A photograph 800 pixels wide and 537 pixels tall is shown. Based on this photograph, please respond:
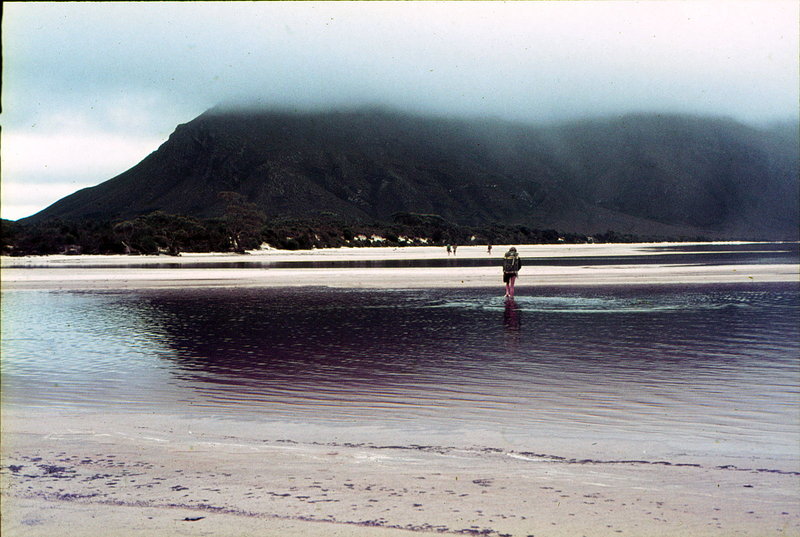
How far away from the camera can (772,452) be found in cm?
918

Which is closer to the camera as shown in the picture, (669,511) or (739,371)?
(669,511)

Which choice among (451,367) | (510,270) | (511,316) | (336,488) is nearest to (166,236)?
A: (510,270)

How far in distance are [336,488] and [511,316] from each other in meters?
17.2

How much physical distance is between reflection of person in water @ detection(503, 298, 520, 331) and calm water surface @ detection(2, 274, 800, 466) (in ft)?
0.21

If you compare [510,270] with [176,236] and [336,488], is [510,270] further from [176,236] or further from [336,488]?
[176,236]

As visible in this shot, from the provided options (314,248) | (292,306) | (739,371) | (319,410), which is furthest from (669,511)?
(314,248)

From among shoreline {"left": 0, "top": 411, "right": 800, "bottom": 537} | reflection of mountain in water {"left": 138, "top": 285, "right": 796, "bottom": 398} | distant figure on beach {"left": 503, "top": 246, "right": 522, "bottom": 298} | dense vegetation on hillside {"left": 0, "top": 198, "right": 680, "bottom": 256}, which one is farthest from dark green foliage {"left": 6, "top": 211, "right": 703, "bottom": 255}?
shoreline {"left": 0, "top": 411, "right": 800, "bottom": 537}

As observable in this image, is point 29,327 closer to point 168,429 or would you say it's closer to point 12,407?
point 12,407

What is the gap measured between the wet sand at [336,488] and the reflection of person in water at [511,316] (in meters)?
12.2

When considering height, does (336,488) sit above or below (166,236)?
below

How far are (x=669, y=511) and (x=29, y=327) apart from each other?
65.9ft

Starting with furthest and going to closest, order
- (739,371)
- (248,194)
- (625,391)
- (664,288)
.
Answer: (248,194)
(664,288)
(739,371)
(625,391)

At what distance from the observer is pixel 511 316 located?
961 inches

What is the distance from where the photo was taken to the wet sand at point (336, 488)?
267 inches
